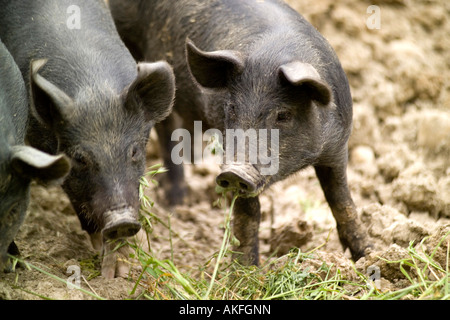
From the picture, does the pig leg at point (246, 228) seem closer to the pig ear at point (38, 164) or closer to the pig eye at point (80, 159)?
the pig eye at point (80, 159)

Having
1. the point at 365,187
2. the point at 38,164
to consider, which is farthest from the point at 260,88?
the point at 365,187

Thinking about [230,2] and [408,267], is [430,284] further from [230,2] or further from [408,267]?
[230,2]

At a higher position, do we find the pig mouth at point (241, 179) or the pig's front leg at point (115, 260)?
the pig mouth at point (241, 179)

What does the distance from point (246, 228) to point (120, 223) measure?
3.97 feet

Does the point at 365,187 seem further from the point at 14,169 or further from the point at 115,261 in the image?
the point at 14,169

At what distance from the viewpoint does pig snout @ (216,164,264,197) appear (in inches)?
171

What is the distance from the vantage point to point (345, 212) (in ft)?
17.4

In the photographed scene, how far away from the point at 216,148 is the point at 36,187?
1.81m

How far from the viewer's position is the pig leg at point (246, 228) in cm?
518

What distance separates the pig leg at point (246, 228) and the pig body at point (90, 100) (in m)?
0.84

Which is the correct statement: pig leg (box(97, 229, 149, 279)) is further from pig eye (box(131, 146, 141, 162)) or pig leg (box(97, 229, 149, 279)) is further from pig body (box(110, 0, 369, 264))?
pig body (box(110, 0, 369, 264))

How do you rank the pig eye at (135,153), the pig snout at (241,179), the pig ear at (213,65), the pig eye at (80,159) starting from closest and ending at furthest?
the pig snout at (241,179) → the pig eye at (80,159) → the pig eye at (135,153) → the pig ear at (213,65)

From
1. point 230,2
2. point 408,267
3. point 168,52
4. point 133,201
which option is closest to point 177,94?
point 168,52

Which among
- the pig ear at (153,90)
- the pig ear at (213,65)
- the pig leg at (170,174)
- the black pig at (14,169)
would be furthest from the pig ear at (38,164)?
the pig leg at (170,174)
